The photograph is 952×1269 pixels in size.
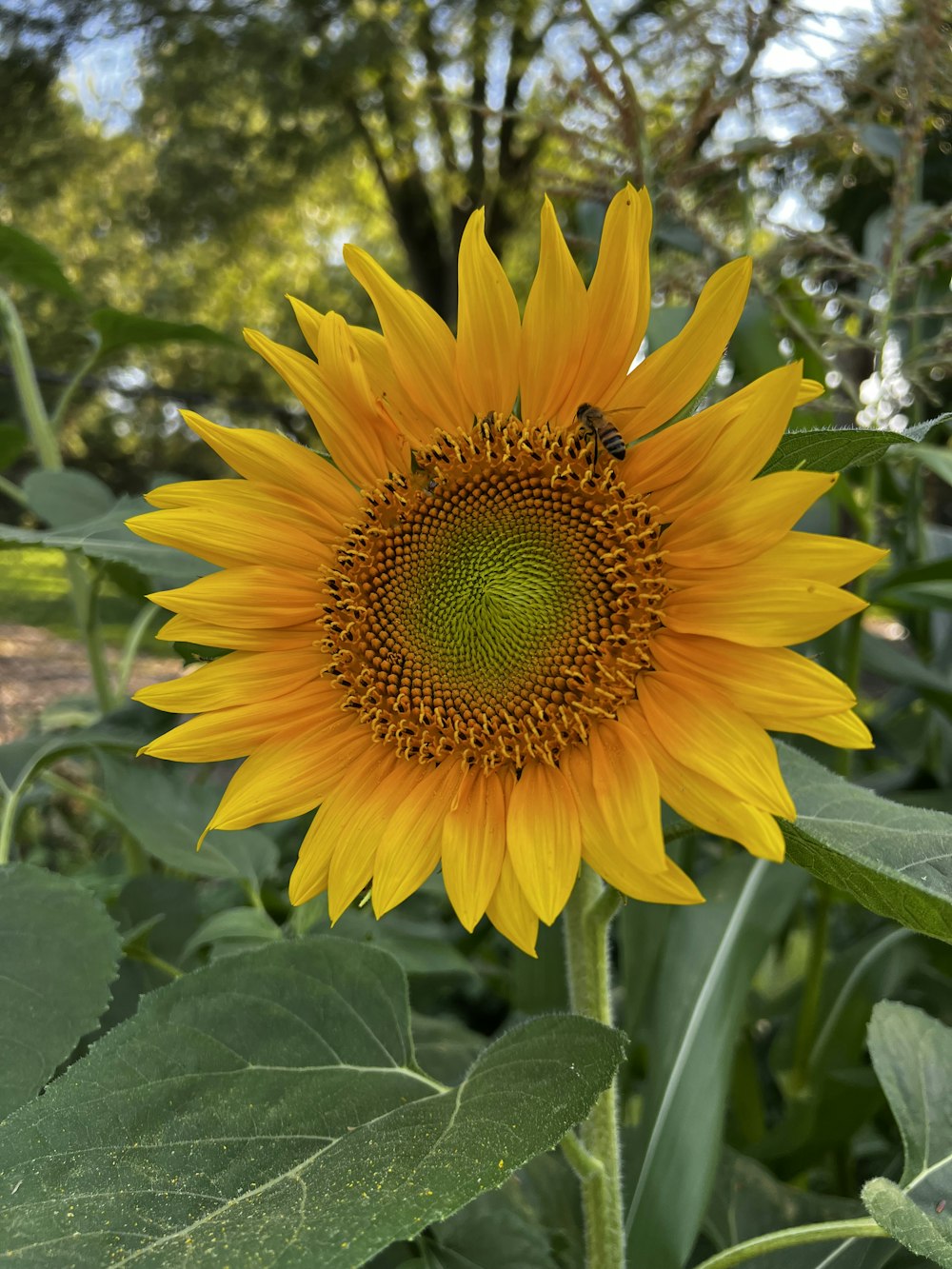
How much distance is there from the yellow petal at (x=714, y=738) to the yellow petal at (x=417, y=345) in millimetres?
302

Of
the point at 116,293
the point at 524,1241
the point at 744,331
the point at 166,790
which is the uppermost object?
the point at 116,293

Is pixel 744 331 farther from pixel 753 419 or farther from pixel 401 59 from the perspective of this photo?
pixel 401 59

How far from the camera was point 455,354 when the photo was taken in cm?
87

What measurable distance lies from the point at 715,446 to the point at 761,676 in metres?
0.18

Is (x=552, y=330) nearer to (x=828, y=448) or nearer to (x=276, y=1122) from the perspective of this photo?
(x=828, y=448)

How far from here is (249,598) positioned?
2.93 ft

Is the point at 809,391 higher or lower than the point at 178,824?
higher

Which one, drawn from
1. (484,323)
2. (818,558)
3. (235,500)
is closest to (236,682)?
(235,500)

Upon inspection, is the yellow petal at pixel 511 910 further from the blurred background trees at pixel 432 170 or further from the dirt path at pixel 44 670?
the dirt path at pixel 44 670

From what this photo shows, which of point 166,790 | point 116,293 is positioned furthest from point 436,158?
point 166,790

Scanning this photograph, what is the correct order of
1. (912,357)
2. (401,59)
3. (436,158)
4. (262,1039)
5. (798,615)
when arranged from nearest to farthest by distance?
(798,615), (262,1039), (912,357), (401,59), (436,158)

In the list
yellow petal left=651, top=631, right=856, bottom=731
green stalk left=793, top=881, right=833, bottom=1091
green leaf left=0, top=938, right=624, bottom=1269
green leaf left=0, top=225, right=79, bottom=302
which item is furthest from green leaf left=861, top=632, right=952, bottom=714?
green leaf left=0, top=225, right=79, bottom=302

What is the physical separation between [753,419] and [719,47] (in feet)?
3.09

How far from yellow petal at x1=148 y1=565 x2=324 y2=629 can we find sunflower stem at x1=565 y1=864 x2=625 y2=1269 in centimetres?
35
